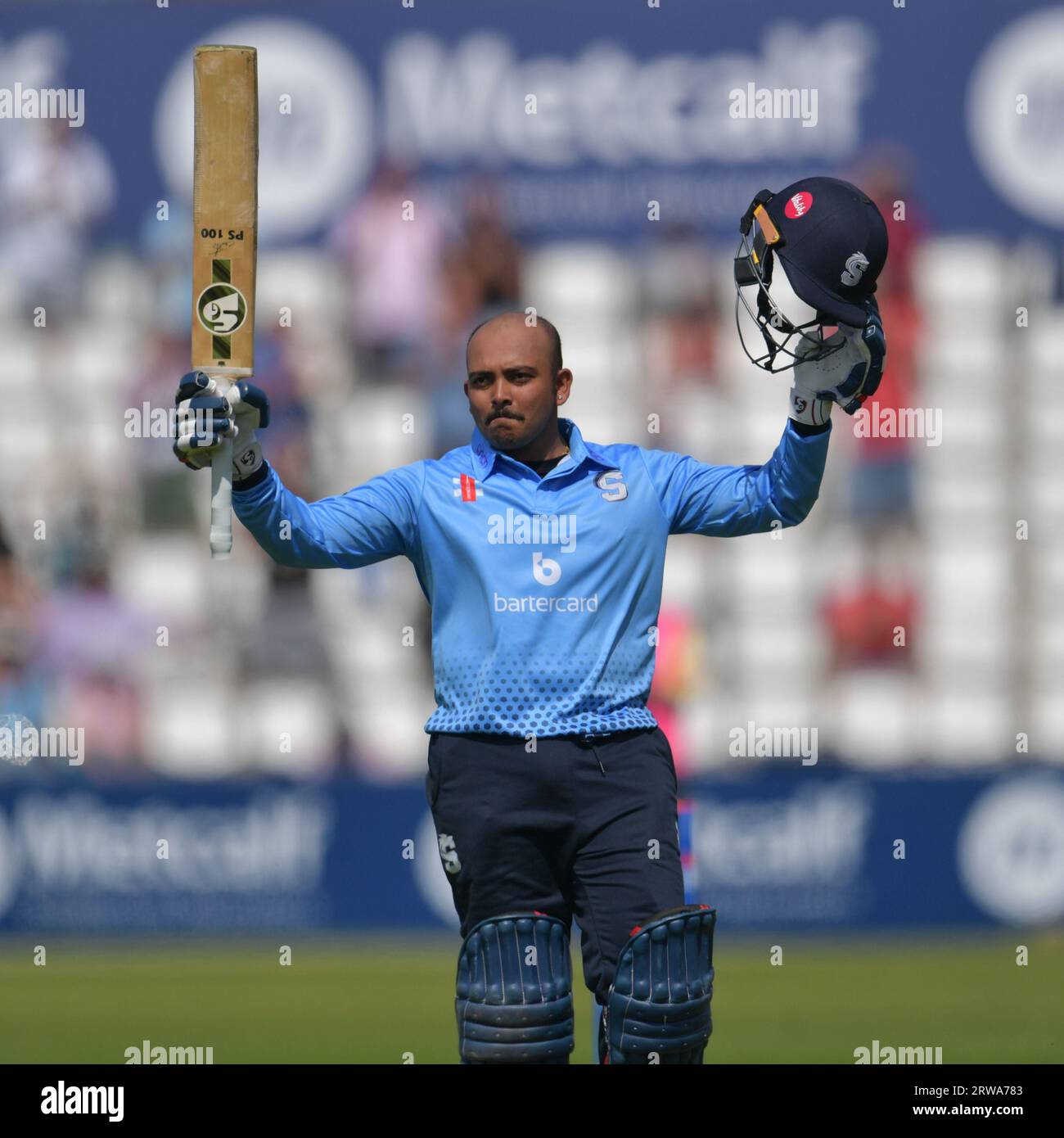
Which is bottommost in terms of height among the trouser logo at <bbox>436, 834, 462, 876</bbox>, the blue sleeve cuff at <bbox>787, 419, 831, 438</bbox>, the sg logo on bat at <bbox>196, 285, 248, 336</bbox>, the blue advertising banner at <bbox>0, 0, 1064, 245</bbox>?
the trouser logo at <bbox>436, 834, 462, 876</bbox>

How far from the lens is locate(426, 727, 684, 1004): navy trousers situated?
190 inches

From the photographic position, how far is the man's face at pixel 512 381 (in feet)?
16.4

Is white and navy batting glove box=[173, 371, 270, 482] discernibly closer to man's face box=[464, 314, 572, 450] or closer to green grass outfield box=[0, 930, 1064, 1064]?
man's face box=[464, 314, 572, 450]

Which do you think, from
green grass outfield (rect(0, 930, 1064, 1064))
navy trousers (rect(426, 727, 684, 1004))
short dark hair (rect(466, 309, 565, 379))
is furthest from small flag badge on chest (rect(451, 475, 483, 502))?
green grass outfield (rect(0, 930, 1064, 1064))

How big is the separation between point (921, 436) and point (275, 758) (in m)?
4.87

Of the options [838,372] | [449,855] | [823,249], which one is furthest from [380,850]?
[823,249]

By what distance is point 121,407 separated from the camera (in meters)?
14.4

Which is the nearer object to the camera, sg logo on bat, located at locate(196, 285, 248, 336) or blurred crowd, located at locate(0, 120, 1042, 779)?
sg logo on bat, located at locate(196, 285, 248, 336)

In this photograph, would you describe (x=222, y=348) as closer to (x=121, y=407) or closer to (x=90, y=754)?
(x=90, y=754)

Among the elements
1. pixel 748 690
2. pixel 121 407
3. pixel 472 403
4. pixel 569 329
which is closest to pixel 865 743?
pixel 748 690

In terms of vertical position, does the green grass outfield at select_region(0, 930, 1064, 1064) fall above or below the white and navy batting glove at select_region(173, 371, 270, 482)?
below

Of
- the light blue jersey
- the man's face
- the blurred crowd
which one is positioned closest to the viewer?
the light blue jersey

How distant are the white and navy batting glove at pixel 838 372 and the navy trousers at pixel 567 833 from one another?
0.92m

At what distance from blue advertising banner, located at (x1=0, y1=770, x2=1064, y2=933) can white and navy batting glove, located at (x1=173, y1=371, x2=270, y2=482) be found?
20.4 feet
